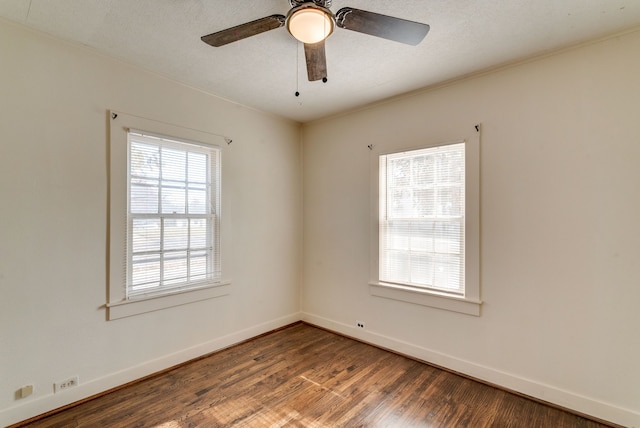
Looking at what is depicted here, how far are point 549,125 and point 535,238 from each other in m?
0.92

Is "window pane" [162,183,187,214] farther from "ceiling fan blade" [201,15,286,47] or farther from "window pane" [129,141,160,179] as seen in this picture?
"ceiling fan blade" [201,15,286,47]

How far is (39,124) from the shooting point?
85.6 inches

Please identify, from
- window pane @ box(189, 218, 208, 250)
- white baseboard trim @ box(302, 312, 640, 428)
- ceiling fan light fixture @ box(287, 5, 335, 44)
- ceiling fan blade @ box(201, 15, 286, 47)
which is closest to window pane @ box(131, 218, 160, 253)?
window pane @ box(189, 218, 208, 250)

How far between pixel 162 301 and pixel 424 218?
2.72 meters

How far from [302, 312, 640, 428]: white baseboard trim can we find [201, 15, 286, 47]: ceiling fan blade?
Result: 3089 mm

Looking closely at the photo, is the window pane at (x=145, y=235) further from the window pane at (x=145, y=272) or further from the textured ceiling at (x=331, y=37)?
the textured ceiling at (x=331, y=37)

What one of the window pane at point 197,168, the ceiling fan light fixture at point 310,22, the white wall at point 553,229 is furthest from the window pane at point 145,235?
the white wall at point 553,229

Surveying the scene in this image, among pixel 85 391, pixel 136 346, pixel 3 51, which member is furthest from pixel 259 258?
pixel 3 51

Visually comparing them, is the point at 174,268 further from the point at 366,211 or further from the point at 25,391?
the point at 366,211

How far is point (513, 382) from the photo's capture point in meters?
2.48

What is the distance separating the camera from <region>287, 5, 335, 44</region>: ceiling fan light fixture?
1.61 metres

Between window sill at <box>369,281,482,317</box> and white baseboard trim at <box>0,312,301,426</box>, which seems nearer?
white baseboard trim at <box>0,312,301,426</box>

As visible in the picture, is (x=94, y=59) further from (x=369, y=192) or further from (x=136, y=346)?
(x=369, y=192)

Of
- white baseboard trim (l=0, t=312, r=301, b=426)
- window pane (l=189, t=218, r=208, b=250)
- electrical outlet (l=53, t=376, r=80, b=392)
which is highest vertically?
window pane (l=189, t=218, r=208, b=250)
